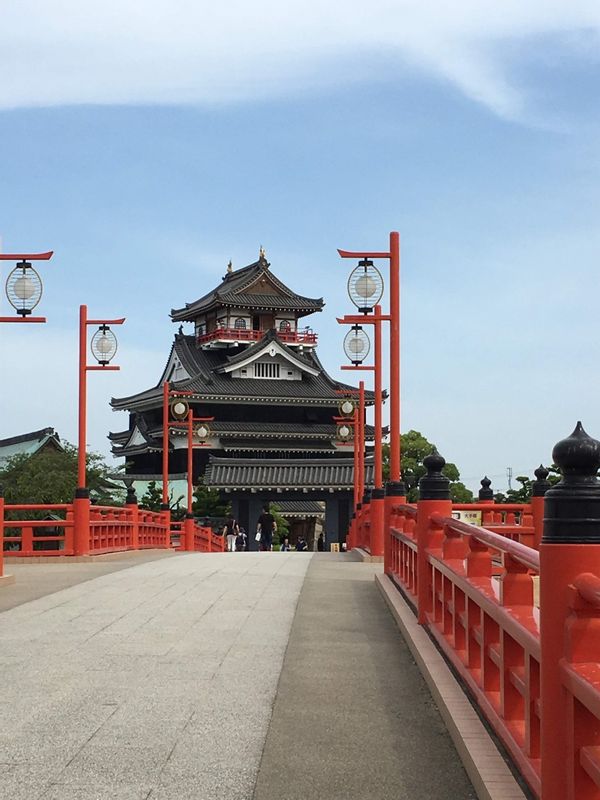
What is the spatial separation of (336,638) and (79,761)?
4.49 metres

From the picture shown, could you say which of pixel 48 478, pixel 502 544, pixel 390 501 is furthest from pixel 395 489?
pixel 48 478

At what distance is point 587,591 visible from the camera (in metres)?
3.67

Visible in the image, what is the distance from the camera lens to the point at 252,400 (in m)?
62.3

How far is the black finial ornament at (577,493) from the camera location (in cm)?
378

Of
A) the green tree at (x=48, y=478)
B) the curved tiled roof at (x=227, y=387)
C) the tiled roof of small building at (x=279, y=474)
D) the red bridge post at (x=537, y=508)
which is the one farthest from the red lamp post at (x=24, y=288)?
the curved tiled roof at (x=227, y=387)

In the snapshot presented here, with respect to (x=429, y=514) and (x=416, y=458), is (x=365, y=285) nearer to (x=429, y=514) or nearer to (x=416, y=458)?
(x=429, y=514)

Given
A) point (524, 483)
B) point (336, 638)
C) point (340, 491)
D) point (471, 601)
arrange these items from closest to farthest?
point (471, 601) < point (336, 638) < point (524, 483) < point (340, 491)

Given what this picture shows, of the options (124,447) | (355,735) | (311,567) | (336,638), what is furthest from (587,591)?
(124,447)

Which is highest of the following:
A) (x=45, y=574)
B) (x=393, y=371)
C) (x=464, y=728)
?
(x=393, y=371)

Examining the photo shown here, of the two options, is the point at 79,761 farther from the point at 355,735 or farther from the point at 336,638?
the point at 336,638

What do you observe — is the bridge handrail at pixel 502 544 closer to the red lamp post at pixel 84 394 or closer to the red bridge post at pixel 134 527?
the red lamp post at pixel 84 394

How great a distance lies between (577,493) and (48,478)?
38435 mm

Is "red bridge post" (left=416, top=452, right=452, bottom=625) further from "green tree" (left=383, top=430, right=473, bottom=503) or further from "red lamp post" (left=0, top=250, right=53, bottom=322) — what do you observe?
"green tree" (left=383, top=430, right=473, bottom=503)

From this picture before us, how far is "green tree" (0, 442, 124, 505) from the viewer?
133ft
